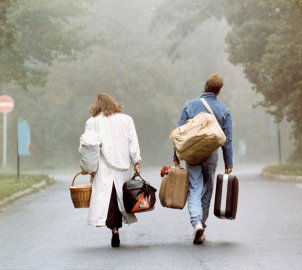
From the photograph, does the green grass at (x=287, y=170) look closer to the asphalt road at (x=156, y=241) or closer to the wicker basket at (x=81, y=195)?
the asphalt road at (x=156, y=241)

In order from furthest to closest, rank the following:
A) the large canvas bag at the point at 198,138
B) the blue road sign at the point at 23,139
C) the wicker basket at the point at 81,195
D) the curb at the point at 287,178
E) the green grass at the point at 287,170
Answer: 1. the green grass at the point at 287,170
2. the blue road sign at the point at 23,139
3. the curb at the point at 287,178
4. the wicker basket at the point at 81,195
5. the large canvas bag at the point at 198,138

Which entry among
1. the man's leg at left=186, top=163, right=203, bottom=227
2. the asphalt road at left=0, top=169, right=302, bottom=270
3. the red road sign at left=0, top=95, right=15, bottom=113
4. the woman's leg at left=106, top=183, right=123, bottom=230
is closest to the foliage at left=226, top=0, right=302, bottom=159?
the red road sign at left=0, top=95, right=15, bottom=113

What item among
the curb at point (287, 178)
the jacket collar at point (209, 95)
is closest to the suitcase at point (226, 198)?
the jacket collar at point (209, 95)

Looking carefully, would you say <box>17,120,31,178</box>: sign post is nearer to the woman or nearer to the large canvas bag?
the woman

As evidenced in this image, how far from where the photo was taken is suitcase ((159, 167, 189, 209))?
10852 mm

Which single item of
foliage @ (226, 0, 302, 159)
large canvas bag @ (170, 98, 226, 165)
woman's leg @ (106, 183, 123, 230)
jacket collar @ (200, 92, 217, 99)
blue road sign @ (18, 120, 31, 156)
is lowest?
woman's leg @ (106, 183, 123, 230)

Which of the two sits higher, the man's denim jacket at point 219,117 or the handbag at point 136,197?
the man's denim jacket at point 219,117

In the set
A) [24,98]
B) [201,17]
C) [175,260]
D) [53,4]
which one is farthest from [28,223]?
[24,98]

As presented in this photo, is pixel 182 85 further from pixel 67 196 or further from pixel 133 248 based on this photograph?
pixel 133 248

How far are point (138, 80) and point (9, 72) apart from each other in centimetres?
2383

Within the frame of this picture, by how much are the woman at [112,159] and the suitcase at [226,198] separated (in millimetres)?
998

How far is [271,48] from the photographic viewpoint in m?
28.5

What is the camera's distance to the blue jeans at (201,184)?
35.7 ft

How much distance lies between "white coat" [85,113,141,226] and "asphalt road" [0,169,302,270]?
1.76 feet
